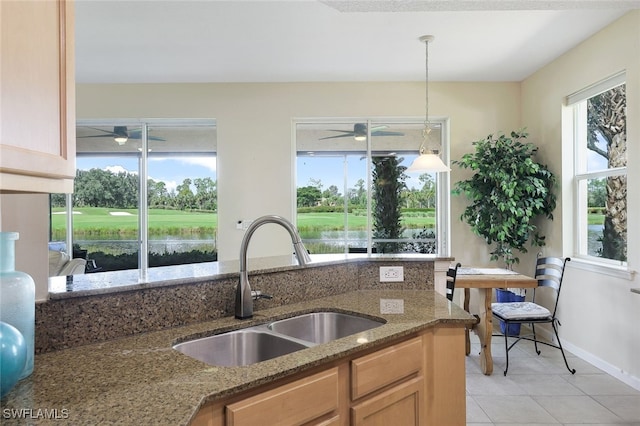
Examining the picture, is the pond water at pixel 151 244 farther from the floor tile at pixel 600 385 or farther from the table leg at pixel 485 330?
the floor tile at pixel 600 385

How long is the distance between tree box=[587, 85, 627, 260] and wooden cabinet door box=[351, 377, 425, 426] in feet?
8.67

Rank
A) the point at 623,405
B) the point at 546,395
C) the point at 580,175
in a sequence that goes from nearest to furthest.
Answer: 1. the point at 623,405
2. the point at 546,395
3. the point at 580,175

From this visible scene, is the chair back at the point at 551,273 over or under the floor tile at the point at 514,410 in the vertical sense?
over

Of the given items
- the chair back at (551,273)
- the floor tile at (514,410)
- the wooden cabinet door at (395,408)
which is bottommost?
the floor tile at (514,410)

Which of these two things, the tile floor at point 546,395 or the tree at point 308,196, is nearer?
Result: the tile floor at point 546,395

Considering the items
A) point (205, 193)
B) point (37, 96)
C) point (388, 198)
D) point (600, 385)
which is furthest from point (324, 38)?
point (600, 385)

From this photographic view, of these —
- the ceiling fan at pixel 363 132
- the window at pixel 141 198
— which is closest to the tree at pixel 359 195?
the ceiling fan at pixel 363 132

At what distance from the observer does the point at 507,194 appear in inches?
153

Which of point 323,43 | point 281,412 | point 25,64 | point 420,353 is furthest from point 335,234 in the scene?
point 25,64

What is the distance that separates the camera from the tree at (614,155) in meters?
3.11

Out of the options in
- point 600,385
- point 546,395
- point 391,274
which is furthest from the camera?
point 600,385

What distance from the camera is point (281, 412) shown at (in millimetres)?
1071

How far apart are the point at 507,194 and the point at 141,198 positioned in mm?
4254

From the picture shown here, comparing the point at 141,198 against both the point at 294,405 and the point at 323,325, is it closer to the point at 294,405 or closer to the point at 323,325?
the point at 323,325
